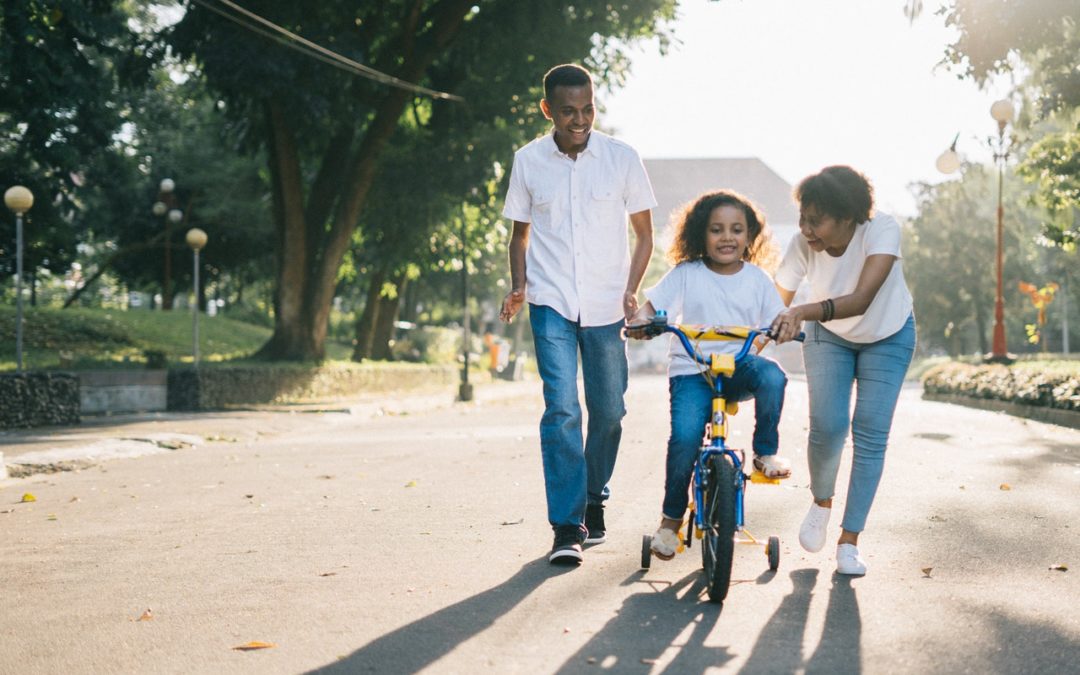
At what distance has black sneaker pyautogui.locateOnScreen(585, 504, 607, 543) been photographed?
246 inches

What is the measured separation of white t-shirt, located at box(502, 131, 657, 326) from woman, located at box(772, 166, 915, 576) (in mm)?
848

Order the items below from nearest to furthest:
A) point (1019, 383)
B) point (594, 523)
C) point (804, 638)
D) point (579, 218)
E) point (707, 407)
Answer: point (804, 638) < point (707, 407) < point (579, 218) < point (594, 523) < point (1019, 383)

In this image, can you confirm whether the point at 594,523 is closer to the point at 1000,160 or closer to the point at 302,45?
the point at 302,45

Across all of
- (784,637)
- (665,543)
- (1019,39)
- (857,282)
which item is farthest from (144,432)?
(784,637)

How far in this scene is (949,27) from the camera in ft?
53.5

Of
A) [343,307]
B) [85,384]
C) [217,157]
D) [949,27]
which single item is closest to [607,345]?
[949,27]

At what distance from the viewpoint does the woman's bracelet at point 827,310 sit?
5.32 m

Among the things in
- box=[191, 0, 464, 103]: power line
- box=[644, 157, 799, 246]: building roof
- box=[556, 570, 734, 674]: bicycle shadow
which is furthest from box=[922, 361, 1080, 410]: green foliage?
box=[644, 157, 799, 246]: building roof

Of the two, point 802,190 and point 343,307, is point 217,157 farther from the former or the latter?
point 802,190

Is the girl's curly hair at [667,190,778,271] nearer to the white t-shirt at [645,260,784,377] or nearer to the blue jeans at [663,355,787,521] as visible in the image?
the white t-shirt at [645,260,784,377]

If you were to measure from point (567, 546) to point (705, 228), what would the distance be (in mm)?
1464

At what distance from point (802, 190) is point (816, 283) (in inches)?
18.1

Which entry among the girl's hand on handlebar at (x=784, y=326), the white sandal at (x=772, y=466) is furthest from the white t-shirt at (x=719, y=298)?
the white sandal at (x=772, y=466)

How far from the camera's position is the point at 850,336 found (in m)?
5.52
